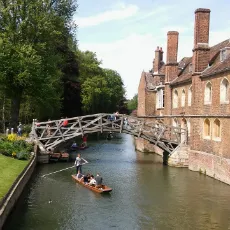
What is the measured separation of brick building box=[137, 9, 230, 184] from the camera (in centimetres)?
2283

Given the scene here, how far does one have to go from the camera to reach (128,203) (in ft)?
59.1

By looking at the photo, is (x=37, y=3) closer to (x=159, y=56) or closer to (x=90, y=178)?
(x=159, y=56)

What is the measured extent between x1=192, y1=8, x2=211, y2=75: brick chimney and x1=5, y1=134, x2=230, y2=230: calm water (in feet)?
24.4

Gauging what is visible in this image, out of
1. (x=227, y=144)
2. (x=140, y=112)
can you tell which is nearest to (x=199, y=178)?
(x=227, y=144)

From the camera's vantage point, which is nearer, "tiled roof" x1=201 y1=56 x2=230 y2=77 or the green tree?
"tiled roof" x1=201 y1=56 x2=230 y2=77

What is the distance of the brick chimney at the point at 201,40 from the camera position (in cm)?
2611

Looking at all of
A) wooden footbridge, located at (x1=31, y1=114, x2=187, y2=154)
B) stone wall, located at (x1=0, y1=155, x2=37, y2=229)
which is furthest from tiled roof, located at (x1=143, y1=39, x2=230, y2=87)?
stone wall, located at (x1=0, y1=155, x2=37, y2=229)

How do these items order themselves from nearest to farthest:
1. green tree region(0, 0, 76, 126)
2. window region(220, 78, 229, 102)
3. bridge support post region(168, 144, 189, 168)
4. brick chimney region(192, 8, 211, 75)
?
window region(220, 78, 229, 102)
brick chimney region(192, 8, 211, 75)
bridge support post region(168, 144, 189, 168)
green tree region(0, 0, 76, 126)

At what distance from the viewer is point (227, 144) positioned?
22203 millimetres

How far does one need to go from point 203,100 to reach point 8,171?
45.2 feet

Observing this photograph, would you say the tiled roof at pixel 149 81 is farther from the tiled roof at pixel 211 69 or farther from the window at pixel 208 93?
the window at pixel 208 93

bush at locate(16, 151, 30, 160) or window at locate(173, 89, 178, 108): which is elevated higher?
window at locate(173, 89, 178, 108)

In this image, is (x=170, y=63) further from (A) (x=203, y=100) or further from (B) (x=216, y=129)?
(B) (x=216, y=129)

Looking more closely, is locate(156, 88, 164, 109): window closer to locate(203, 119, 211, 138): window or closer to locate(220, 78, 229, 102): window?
locate(203, 119, 211, 138): window
